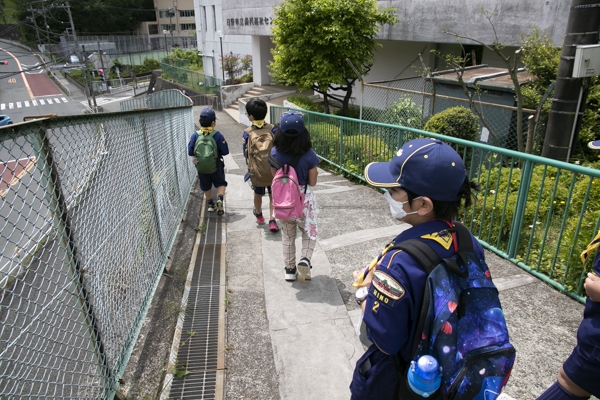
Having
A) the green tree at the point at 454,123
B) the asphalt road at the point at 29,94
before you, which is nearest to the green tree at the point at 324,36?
the green tree at the point at 454,123

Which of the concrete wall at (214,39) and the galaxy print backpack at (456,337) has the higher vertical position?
the concrete wall at (214,39)

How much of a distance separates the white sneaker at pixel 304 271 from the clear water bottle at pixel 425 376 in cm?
227

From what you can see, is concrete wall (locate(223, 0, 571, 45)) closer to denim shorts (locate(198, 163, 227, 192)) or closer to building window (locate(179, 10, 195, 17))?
denim shorts (locate(198, 163, 227, 192))

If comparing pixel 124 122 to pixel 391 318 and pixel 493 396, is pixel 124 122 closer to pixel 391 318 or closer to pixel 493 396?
pixel 391 318

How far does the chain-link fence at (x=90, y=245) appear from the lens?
6.50 ft

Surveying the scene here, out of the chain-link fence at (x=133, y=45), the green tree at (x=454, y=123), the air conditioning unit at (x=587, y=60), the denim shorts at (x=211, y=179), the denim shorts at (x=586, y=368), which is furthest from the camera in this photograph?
the chain-link fence at (x=133, y=45)

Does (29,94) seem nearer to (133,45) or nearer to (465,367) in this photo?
(133,45)

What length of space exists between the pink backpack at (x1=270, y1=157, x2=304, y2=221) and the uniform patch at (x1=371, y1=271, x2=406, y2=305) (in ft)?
6.79

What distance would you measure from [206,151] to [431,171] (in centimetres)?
415

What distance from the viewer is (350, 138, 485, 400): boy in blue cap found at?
1.53 meters

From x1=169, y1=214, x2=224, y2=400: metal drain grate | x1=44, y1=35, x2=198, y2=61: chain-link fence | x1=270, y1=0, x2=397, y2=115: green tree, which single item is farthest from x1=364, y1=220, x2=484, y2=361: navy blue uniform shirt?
x1=44, y1=35, x2=198, y2=61: chain-link fence

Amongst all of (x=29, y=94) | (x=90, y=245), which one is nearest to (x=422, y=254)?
(x=90, y=245)

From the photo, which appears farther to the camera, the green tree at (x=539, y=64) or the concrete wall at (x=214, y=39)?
the concrete wall at (x=214, y=39)

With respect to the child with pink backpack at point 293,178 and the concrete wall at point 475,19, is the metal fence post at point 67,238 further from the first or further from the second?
the concrete wall at point 475,19
